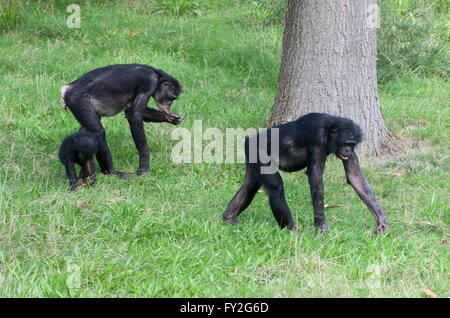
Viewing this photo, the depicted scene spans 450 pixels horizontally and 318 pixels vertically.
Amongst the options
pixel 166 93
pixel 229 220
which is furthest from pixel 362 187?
pixel 166 93

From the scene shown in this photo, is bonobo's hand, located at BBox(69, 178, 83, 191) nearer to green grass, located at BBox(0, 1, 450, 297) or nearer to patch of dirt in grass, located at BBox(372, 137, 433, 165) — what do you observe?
green grass, located at BBox(0, 1, 450, 297)

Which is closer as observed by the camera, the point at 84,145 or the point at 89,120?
the point at 84,145

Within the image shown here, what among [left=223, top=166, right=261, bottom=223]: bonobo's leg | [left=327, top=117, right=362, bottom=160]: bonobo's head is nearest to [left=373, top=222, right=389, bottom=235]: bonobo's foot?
[left=327, top=117, right=362, bottom=160]: bonobo's head

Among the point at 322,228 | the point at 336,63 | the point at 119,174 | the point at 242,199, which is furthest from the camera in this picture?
the point at 336,63

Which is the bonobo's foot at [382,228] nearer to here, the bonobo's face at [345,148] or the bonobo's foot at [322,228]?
the bonobo's foot at [322,228]

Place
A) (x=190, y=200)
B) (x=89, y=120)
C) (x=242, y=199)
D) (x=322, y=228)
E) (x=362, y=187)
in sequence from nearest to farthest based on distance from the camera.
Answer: (x=322, y=228)
(x=362, y=187)
(x=242, y=199)
(x=190, y=200)
(x=89, y=120)

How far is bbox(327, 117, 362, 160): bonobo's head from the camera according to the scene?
5402 mm

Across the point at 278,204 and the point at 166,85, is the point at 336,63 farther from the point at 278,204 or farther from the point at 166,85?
the point at 278,204

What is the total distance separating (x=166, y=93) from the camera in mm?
7113

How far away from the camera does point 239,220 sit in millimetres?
5828

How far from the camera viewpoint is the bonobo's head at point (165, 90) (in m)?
7.06

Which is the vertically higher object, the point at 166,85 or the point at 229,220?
the point at 166,85

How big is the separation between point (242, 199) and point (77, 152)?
168 cm
